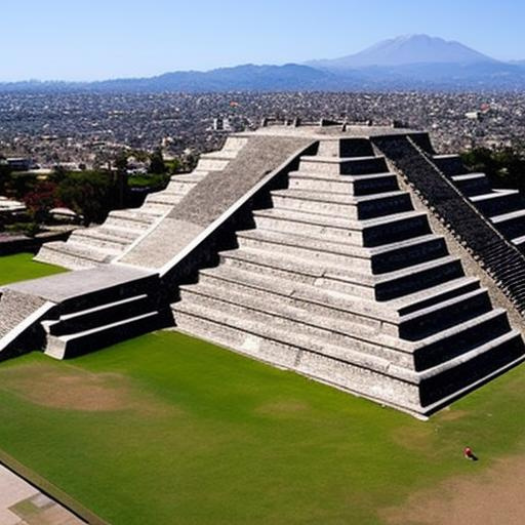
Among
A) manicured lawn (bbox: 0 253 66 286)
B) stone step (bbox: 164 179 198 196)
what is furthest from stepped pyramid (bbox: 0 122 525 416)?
manicured lawn (bbox: 0 253 66 286)

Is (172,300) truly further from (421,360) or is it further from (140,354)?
(421,360)

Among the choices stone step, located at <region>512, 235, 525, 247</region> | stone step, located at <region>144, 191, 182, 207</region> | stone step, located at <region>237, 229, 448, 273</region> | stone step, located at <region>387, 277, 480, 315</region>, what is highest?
stone step, located at <region>144, 191, 182, 207</region>

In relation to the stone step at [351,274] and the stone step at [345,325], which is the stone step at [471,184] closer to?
the stone step at [351,274]

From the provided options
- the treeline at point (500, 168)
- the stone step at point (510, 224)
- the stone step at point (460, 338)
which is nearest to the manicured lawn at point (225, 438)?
the stone step at point (460, 338)

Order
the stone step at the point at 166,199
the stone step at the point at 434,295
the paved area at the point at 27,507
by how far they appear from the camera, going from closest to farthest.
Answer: the paved area at the point at 27,507
the stone step at the point at 434,295
the stone step at the point at 166,199

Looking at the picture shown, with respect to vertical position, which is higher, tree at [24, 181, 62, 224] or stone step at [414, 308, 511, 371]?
stone step at [414, 308, 511, 371]

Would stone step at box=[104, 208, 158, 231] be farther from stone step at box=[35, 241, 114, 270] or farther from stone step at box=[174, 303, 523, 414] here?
stone step at box=[174, 303, 523, 414]
